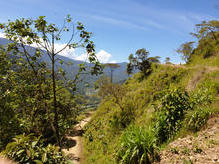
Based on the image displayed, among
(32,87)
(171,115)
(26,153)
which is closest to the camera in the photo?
(26,153)

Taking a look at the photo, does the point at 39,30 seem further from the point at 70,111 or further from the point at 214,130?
the point at 214,130

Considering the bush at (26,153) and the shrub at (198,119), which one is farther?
the shrub at (198,119)

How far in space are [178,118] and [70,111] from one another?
5.43m

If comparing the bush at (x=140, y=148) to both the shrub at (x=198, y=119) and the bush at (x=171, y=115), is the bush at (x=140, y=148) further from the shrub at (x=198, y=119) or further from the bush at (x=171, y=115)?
the shrub at (x=198, y=119)

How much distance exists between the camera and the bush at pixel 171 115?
22.2 feet

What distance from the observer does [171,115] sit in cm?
715

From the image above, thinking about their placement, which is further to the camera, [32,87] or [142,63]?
[142,63]

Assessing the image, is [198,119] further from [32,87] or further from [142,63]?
[142,63]

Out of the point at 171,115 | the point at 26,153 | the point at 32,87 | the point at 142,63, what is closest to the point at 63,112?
the point at 32,87

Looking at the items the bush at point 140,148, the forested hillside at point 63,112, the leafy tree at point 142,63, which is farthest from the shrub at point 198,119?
the leafy tree at point 142,63

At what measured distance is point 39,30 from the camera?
3979mm

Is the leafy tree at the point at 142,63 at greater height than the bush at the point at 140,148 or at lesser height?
greater

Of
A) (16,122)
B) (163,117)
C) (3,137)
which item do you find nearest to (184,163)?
(163,117)

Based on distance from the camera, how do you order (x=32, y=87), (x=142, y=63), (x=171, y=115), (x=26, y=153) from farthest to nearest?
(x=142, y=63)
(x=171, y=115)
(x=32, y=87)
(x=26, y=153)
